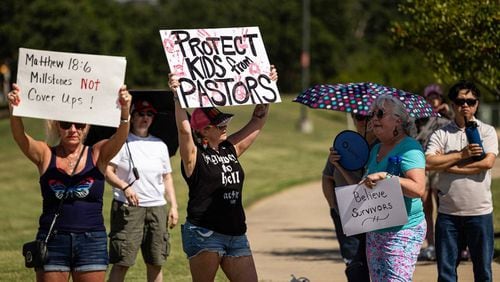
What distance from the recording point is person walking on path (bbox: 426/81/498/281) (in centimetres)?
867

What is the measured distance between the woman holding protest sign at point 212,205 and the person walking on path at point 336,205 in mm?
838

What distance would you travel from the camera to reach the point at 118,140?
7.17 metres

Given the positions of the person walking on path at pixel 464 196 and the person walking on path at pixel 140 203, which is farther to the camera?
the person walking on path at pixel 140 203

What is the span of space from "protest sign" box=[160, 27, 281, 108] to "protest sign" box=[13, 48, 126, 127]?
→ 0.59 metres

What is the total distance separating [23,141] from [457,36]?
7.31m

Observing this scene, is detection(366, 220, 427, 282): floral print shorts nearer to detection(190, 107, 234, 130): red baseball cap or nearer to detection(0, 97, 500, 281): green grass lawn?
detection(190, 107, 234, 130): red baseball cap

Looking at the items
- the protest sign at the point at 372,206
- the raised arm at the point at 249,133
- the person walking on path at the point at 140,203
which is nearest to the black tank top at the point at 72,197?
the raised arm at the point at 249,133

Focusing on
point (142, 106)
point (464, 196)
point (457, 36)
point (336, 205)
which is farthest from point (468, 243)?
point (457, 36)

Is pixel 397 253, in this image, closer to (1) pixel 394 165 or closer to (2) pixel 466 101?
(1) pixel 394 165

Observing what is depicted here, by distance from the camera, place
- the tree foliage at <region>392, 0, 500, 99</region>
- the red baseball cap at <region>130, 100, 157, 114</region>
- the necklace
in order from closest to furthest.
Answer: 1. the necklace
2. the red baseball cap at <region>130, 100, 157, 114</region>
3. the tree foliage at <region>392, 0, 500, 99</region>

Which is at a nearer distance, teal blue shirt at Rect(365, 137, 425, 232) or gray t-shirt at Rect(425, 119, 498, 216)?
teal blue shirt at Rect(365, 137, 425, 232)

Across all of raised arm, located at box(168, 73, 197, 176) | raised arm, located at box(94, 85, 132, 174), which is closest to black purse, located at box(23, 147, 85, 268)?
raised arm, located at box(94, 85, 132, 174)

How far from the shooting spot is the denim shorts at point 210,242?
7598mm

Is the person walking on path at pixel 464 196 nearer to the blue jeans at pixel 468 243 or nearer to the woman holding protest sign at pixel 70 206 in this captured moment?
the blue jeans at pixel 468 243
